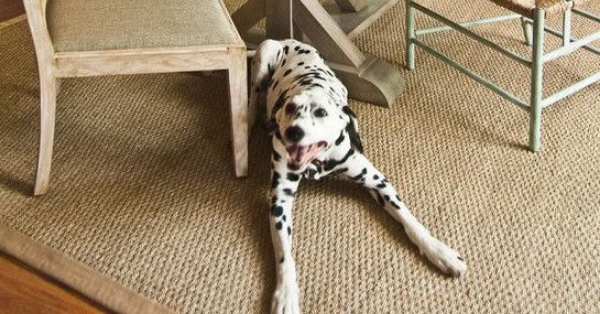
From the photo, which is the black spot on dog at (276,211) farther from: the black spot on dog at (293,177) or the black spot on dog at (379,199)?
the black spot on dog at (379,199)

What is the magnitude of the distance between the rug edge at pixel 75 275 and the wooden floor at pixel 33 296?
16 mm

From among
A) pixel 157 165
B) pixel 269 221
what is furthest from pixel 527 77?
pixel 157 165

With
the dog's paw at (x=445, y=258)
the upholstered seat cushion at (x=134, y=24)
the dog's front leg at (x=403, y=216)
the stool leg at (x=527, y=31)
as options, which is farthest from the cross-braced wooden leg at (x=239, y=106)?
the stool leg at (x=527, y=31)

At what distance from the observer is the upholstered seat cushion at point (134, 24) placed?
1.30 m

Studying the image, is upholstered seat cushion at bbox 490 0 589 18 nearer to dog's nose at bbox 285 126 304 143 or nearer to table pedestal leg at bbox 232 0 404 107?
table pedestal leg at bbox 232 0 404 107

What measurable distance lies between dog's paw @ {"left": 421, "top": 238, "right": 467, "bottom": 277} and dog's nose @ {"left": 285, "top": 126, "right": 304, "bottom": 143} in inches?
14.4

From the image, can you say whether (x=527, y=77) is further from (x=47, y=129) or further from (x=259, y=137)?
(x=47, y=129)

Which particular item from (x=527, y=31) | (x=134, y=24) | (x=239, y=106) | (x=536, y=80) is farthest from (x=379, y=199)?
(x=527, y=31)

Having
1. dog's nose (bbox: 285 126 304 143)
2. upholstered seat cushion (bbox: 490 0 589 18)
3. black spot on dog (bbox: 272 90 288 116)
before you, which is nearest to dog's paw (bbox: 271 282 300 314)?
dog's nose (bbox: 285 126 304 143)

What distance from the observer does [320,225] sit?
1404mm

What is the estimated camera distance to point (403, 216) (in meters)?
1.37

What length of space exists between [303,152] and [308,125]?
0.19ft

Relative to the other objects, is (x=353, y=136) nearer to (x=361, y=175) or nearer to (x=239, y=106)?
(x=361, y=175)

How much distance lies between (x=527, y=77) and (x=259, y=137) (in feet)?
2.82
